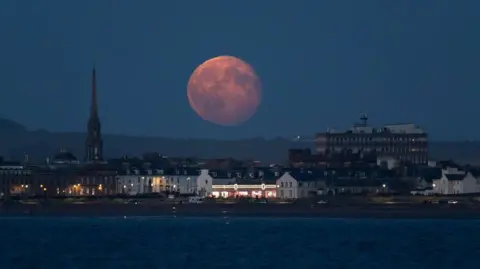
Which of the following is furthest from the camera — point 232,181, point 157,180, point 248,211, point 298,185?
point 157,180

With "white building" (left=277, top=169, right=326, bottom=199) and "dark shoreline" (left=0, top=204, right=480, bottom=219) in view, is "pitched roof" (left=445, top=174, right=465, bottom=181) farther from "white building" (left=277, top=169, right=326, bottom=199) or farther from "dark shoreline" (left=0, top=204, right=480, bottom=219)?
"dark shoreline" (left=0, top=204, right=480, bottom=219)

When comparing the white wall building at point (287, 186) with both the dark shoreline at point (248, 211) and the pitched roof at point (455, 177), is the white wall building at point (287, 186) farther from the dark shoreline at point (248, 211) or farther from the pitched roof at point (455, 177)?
the dark shoreline at point (248, 211)

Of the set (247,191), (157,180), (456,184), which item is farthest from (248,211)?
(157,180)

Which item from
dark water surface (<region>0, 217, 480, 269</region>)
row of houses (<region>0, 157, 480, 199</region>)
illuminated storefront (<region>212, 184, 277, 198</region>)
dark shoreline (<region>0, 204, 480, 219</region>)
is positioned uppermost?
row of houses (<region>0, 157, 480, 199</region>)

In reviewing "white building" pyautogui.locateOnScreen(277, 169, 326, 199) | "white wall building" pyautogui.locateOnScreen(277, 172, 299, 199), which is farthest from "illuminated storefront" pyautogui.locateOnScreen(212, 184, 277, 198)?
"white building" pyautogui.locateOnScreen(277, 169, 326, 199)

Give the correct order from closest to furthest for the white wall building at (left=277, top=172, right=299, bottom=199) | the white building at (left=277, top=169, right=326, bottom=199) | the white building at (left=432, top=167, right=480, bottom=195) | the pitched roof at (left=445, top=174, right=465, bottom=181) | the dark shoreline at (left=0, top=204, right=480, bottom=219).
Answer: the dark shoreline at (left=0, top=204, right=480, bottom=219) → the white wall building at (left=277, top=172, right=299, bottom=199) → the white building at (left=277, top=169, right=326, bottom=199) → the white building at (left=432, top=167, right=480, bottom=195) → the pitched roof at (left=445, top=174, right=465, bottom=181)

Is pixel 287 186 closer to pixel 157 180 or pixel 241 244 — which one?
pixel 157 180

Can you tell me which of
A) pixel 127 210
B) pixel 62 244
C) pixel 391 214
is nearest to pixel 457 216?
pixel 391 214

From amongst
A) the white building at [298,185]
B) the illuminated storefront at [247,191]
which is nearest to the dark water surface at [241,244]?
the white building at [298,185]
